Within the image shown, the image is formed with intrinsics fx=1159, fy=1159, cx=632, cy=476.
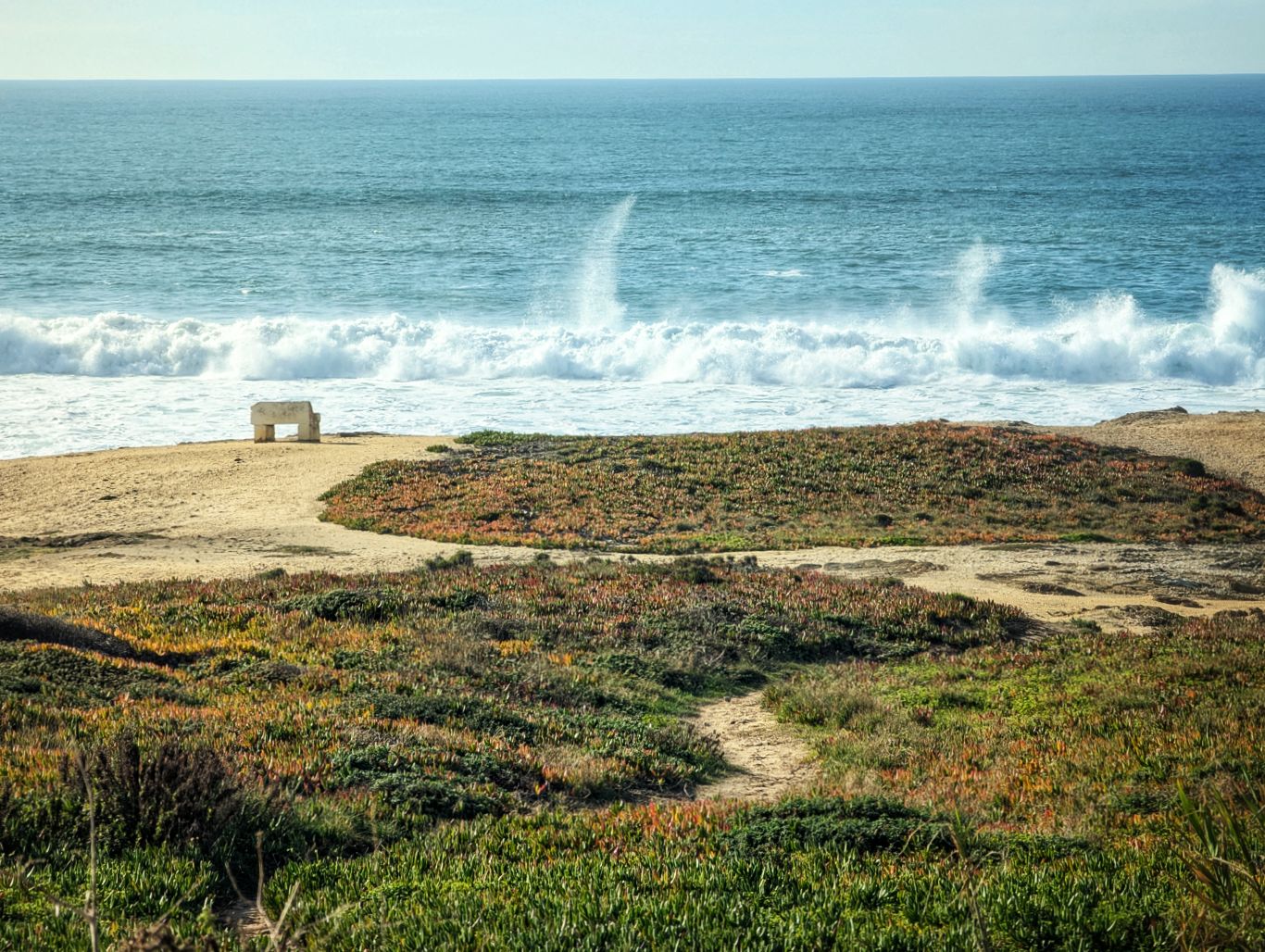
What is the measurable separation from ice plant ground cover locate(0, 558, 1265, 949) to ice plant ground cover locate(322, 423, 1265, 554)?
7059 millimetres

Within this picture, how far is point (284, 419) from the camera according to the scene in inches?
1335

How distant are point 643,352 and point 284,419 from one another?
772 inches

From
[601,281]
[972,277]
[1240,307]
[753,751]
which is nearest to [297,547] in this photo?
[753,751]

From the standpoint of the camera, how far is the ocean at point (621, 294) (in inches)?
1719

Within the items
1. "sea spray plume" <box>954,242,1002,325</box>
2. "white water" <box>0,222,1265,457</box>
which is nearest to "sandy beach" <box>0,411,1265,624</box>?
"white water" <box>0,222,1265,457</box>

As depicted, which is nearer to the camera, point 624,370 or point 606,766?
point 606,766

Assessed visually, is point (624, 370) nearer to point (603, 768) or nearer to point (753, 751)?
point (753, 751)

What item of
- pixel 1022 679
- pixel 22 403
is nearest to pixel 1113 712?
pixel 1022 679

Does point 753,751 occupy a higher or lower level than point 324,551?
higher

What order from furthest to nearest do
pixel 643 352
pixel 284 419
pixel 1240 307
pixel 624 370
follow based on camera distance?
pixel 1240 307 → pixel 643 352 → pixel 624 370 → pixel 284 419

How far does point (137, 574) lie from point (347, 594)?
6.48 m

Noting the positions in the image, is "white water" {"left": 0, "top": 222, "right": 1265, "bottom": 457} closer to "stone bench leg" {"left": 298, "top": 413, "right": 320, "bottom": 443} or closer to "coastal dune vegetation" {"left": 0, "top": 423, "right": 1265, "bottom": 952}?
"stone bench leg" {"left": 298, "top": 413, "right": 320, "bottom": 443}

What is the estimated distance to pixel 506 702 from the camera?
11297 millimetres

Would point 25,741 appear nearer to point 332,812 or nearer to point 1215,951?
point 332,812
